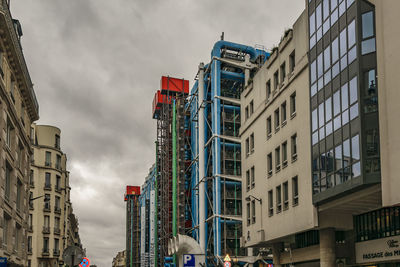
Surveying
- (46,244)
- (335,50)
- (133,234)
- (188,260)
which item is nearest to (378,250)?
(335,50)

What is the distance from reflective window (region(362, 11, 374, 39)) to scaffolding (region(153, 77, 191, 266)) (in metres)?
62.8

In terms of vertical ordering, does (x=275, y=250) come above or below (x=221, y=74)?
below

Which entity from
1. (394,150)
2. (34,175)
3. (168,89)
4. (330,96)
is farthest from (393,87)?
(168,89)

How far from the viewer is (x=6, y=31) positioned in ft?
105

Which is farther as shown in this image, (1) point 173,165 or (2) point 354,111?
(1) point 173,165

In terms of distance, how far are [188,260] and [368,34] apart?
1172 inches

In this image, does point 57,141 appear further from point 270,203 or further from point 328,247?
point 328,247

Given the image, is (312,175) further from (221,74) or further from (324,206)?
(221,74)

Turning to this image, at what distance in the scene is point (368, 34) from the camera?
2734 centimetres

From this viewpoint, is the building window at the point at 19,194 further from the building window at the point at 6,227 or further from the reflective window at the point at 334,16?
the reflective window at the point at 334,16

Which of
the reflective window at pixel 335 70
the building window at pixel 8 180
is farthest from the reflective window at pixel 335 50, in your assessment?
the building window at pixel 8 180

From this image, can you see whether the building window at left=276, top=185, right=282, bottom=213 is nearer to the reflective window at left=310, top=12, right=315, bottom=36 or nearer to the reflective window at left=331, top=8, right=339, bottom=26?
the reflective window at left=310, top=12, right=315, bottom=36

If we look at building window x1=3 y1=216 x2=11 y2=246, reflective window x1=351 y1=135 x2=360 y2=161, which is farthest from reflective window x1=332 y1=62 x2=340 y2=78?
building window x1=3 y1=216 x2=11 y2=246

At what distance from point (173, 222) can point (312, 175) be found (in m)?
61.1
